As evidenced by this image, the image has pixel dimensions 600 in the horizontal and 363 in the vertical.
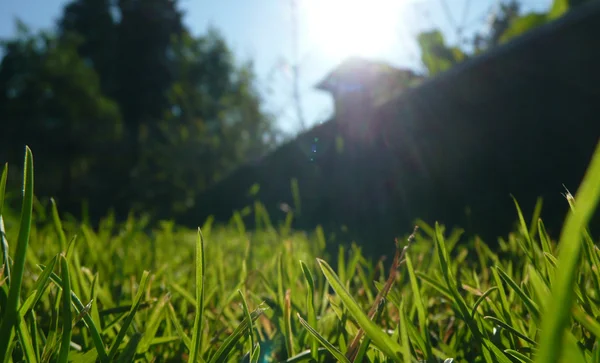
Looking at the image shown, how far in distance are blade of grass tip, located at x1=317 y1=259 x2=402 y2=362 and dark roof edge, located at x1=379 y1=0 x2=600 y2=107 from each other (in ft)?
12.8

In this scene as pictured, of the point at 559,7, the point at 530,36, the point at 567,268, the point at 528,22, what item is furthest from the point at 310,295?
the point at 528,22

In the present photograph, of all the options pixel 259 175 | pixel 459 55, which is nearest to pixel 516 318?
pixel 459 55

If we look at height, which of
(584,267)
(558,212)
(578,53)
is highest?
(578,53)

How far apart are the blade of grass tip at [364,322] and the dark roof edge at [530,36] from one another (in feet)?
12.8

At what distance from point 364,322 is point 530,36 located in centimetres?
418

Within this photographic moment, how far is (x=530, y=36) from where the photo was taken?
12.6 ft

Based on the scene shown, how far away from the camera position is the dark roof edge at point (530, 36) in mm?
3464

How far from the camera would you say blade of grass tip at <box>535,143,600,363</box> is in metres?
0.18

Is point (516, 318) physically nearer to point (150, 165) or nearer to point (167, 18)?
point (150, 165)

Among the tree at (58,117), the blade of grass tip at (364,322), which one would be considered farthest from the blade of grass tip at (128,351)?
the tree at (58,117)

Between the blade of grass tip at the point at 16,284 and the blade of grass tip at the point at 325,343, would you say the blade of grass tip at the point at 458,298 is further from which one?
the blade of grass tip at the point at 16,284

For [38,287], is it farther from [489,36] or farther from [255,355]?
[489,36]

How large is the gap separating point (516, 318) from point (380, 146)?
5.27 m

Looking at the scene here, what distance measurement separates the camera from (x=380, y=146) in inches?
229
